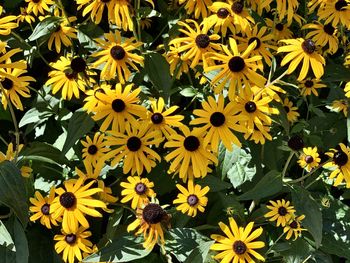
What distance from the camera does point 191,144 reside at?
173cm

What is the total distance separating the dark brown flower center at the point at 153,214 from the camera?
1.55m

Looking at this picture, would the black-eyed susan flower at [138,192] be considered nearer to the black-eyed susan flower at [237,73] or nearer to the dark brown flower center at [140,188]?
the dark brown flower center at [140,188]

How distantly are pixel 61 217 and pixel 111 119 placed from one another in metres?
0.39

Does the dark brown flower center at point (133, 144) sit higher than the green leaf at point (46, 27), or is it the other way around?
the green leaf at point (46, 27)

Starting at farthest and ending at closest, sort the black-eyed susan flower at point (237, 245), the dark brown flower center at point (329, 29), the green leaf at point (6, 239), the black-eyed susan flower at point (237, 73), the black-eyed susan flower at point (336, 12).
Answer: the dark brown flower center at point (329, 29), the black-eyed susan flower at point (336, 12), the black-eyed susan flower at point (237, 73), the black-eyed susan flower at point (237, 245), the green leaf at point (6, 239)

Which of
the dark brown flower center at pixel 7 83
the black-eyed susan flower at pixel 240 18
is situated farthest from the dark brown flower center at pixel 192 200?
the dark brown flower center at pixel 7 83

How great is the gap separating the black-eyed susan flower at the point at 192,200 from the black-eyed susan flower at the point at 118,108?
0.31 m

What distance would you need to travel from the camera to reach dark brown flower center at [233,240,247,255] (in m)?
1.64

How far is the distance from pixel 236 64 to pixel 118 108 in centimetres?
46

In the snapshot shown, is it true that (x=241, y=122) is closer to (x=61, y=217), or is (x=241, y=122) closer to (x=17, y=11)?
(x=61, y=217)

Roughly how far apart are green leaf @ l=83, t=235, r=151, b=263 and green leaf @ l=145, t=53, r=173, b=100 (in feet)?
1.96

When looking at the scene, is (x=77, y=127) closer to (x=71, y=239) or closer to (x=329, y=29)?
(x=71, y=239)

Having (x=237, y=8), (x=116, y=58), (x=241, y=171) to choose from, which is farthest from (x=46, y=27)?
(x=241, y=171)

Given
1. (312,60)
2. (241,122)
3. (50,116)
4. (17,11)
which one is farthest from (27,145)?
(312,60)
